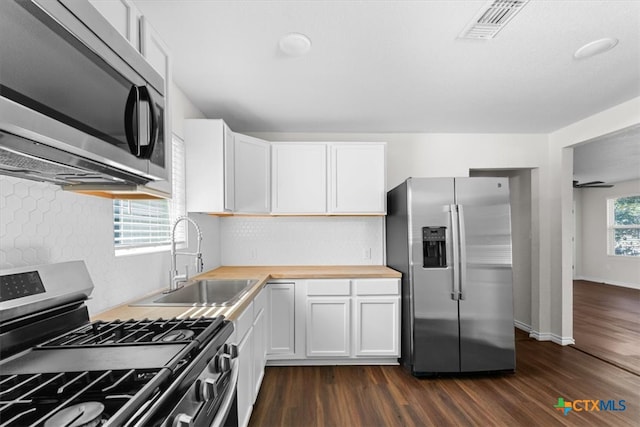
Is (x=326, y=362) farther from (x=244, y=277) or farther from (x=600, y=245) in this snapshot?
(x=600, y=245)

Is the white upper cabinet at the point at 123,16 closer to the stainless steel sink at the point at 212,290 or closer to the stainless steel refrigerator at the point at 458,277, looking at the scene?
the stainless steel sink at the point at 212,290

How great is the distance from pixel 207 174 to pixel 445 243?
217 cm

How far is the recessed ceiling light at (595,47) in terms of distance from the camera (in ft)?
6.00

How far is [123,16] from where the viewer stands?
43.5 inches

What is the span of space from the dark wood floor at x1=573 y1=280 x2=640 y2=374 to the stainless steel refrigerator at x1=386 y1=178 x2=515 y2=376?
1.43 meters

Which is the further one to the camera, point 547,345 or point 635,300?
point 635,300

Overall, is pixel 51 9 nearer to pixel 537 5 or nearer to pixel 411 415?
pixel 537 5

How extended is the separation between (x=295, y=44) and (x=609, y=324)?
5470 millimetres

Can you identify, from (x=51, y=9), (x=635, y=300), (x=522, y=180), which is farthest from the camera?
(x=635, y=300)

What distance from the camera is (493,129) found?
3.48 m

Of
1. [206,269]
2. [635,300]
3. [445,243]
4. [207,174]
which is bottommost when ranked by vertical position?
[635,300]

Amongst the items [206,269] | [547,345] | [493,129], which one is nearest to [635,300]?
[547,345]

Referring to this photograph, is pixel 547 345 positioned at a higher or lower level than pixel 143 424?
lower

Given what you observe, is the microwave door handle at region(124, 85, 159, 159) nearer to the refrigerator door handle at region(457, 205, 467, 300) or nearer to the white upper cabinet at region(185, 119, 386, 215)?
the white upper cabinet at region(185, 119, 386, 215)
